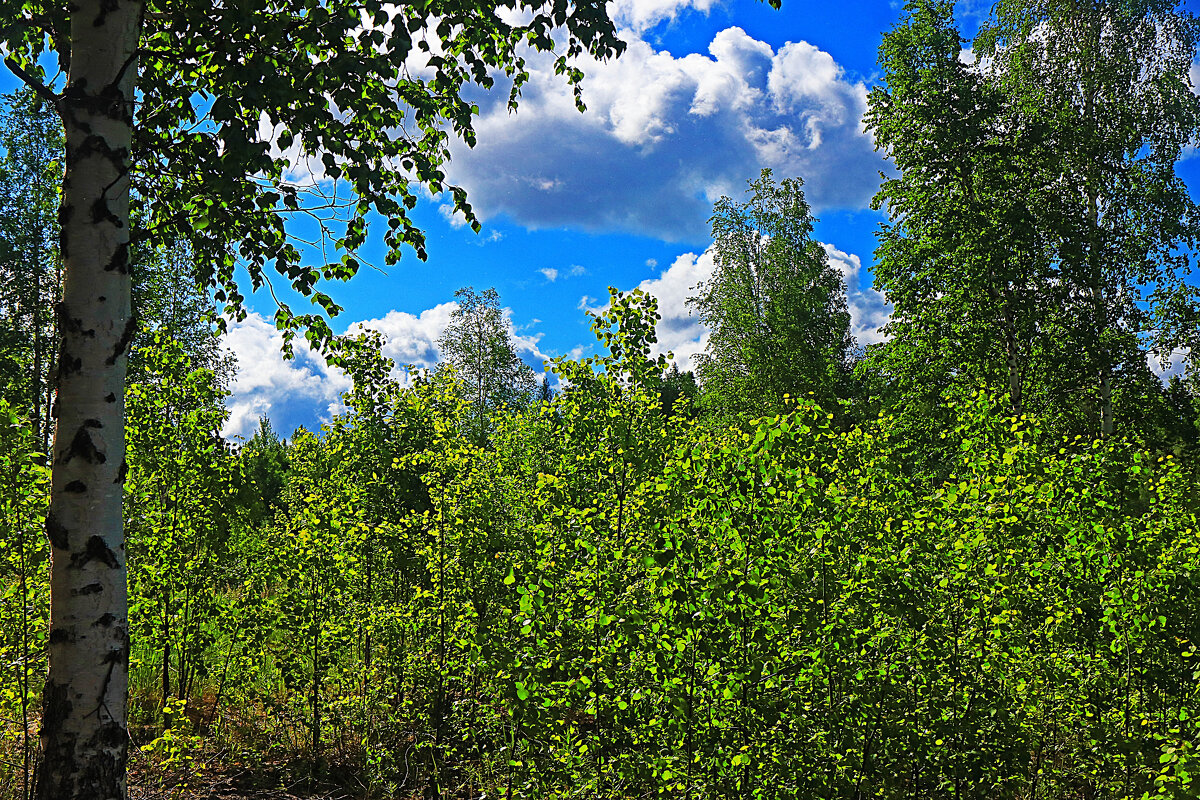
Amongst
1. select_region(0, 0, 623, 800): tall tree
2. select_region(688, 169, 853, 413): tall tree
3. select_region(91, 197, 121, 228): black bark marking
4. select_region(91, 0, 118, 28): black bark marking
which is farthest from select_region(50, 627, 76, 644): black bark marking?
select_region(688, 169, 853, 413): tall tree

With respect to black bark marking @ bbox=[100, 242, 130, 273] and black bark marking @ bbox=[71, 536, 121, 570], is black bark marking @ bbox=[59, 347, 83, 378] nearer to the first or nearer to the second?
black bark marking @ bbox=[100, 242, 130, 273]

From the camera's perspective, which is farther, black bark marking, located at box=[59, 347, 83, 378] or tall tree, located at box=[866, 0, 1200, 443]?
tall tree, located at box=[866, 0, 1200, 443]

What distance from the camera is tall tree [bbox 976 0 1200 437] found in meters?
11.7

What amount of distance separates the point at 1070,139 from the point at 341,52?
1357 cm

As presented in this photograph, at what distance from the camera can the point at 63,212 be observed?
240cm

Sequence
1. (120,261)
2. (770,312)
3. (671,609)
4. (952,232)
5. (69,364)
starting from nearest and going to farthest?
(69,364), (120,261), (671,609), (952,232), (770,312)

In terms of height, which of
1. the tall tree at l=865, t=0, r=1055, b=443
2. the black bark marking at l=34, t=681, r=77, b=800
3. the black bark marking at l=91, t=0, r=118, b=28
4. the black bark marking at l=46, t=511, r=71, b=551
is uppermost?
the tall tree at l=865, t=0, r=1055, b=443

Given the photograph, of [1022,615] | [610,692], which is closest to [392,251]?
[610,692]

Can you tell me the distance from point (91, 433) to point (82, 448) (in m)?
0.05

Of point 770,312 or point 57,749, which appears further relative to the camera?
point 770,312

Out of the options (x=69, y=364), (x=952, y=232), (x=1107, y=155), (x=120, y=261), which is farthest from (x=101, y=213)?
(x=1107, y=155)

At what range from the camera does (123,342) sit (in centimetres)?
241

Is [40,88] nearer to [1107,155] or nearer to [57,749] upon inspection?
[57,749]

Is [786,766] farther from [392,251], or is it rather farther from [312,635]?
[312,635]
